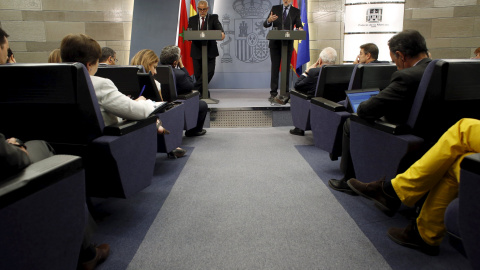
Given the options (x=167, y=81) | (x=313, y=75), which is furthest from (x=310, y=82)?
(x=167, y=81)

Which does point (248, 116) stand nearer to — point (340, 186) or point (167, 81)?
point (167, 81)

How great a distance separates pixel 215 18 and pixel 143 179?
382cm

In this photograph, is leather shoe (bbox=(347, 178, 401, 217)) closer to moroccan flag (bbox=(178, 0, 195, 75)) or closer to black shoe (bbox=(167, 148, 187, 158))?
black shoe (bbox=(167, 148, 187, 158))

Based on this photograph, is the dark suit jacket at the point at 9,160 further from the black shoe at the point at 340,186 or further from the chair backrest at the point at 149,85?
the black shoe at the point at 340,186

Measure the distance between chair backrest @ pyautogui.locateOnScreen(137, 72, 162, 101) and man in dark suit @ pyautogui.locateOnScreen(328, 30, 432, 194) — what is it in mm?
1573

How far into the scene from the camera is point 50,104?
160 centimetres

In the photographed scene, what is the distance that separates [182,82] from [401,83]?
234 cm

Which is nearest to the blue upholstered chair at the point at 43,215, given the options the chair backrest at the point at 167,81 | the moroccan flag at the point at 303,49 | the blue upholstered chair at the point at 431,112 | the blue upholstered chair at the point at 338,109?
the blue upholstered chair at the point at 431,112

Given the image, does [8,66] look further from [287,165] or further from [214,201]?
[287,165]

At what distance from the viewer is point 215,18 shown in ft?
17.2

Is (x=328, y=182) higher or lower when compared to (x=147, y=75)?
lower

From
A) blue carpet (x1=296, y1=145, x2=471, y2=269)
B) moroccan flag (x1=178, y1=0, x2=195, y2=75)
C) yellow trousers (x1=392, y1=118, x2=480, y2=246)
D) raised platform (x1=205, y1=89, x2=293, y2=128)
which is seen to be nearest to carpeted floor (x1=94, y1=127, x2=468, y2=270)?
blue carpet (x1=296, y1=145, x2=471, y2=269)

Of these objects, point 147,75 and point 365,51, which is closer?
point 147,75

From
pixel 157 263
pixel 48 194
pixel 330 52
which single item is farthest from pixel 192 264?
pixel 330 52
